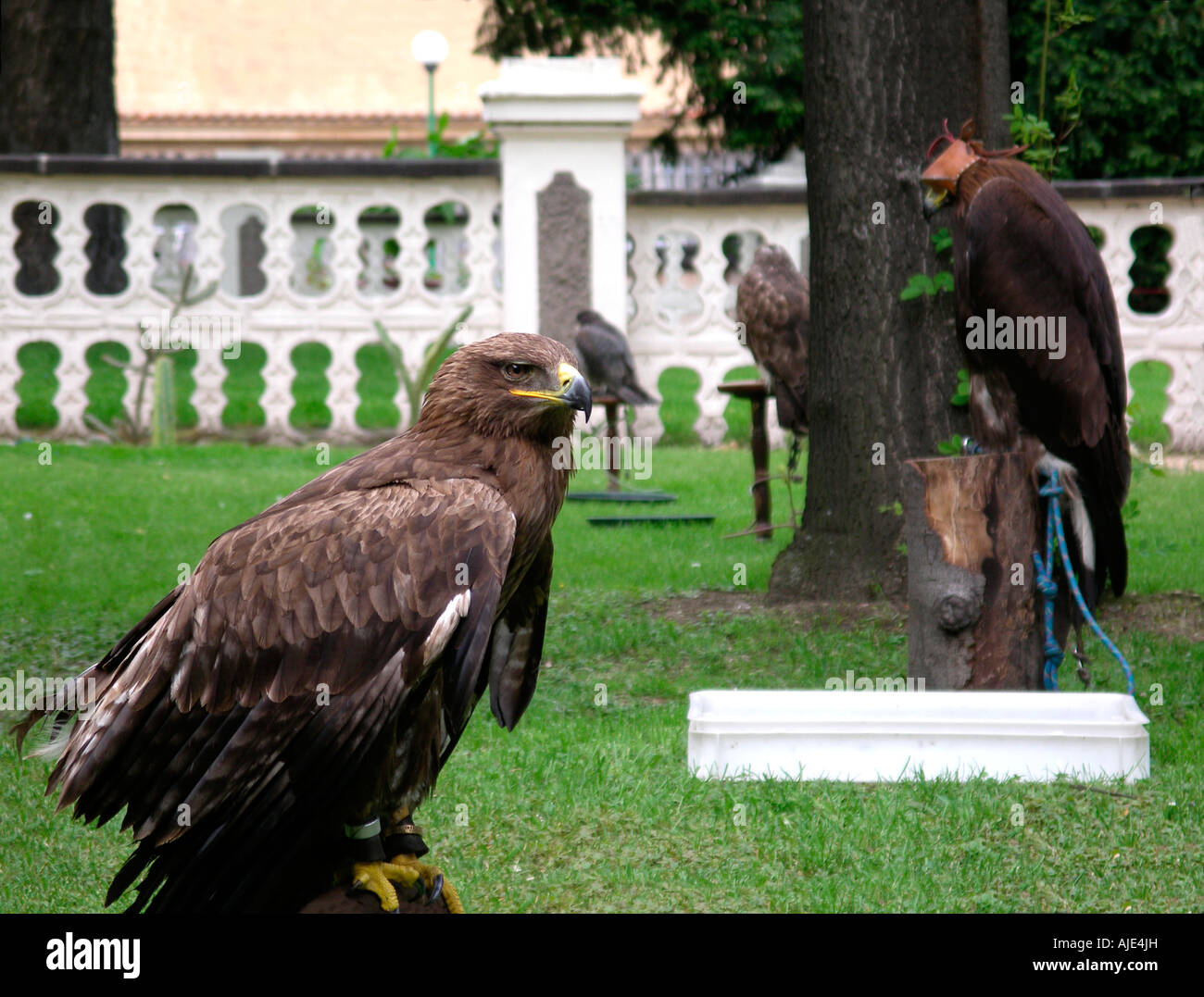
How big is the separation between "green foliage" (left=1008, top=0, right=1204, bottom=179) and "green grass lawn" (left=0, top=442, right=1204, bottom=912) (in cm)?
1122

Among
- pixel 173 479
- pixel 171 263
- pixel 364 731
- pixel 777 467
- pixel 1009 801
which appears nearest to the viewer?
pixel 364 731

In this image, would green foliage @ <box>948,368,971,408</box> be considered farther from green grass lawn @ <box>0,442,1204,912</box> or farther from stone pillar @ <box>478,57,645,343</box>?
stone pillar @ <box>478,57,645,343</box>

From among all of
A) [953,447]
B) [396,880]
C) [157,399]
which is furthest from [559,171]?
[396,880]

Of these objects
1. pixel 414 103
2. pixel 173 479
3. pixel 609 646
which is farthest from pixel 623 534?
pixel 414 103

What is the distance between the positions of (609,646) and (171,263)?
11061mm

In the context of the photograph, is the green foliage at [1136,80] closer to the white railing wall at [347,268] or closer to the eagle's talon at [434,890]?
the white railing wall at [347,268]

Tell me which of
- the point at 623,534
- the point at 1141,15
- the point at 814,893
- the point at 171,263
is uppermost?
the point at 1141,15

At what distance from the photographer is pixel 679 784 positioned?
16.1 feet

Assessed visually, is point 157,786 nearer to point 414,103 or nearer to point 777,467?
point 777,467

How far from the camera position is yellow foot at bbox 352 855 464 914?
10.5 feet

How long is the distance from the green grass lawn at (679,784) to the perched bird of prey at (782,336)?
90cm

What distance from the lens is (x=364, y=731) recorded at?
2967mm

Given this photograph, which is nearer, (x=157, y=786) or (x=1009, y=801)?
(x=157, y=786)

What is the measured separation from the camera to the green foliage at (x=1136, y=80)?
1828 centimetres
